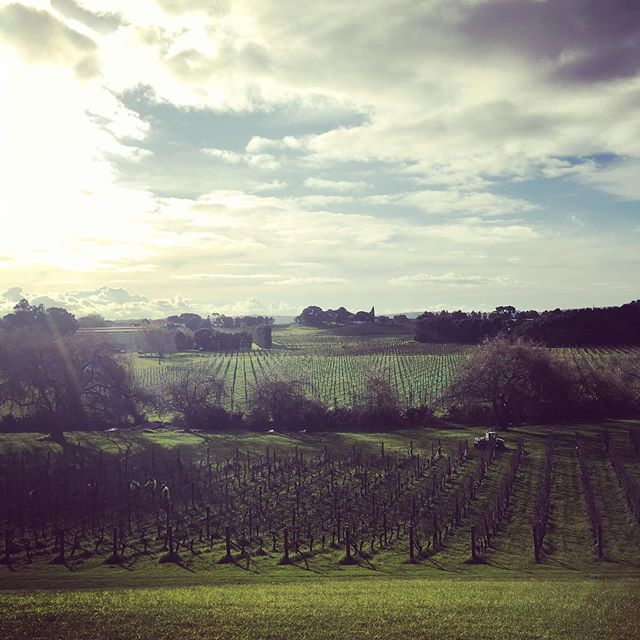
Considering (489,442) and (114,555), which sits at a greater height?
(489,442)

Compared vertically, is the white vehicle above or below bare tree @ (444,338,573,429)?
below

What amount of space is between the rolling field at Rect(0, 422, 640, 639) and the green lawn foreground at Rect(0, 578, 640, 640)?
0.07 meters

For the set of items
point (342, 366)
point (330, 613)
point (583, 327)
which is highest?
point (583, 327)

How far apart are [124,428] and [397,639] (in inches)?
2064

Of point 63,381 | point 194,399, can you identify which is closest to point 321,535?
point 63,381

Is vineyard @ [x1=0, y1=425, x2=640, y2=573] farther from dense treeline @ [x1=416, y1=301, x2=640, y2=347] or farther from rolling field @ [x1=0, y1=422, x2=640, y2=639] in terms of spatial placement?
dense treeline @ [x1=416, y1=301, x2=640, y2=347]

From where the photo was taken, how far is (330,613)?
60.6ft

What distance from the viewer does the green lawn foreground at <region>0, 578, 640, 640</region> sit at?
17.1 metres

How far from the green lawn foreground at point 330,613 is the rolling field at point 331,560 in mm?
65

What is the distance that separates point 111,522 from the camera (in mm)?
32781

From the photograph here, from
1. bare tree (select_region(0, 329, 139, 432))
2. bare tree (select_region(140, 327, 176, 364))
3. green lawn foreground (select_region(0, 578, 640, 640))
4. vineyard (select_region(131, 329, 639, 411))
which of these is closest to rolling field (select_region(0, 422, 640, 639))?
green lawn foreground (select_region(0, 578, 640, 640))

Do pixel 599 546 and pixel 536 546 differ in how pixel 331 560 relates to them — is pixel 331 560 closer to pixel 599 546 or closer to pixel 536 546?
pixel 536 546

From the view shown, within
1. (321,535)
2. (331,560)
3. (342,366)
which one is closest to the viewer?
(331,560)

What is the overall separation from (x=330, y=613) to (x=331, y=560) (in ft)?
30.5
